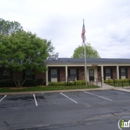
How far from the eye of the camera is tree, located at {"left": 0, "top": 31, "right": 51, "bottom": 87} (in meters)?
20.7

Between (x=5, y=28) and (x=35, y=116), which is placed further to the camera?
(x=5, y=28)

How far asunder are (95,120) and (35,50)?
15.5m

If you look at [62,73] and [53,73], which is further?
[62,73]

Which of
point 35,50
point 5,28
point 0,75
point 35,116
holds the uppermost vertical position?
point 5,28

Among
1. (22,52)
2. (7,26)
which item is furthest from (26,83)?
(7,26)

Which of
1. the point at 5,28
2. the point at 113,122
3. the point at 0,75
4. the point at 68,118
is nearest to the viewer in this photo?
the point at 113,122

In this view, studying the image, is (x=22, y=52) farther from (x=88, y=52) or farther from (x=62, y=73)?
(x=88, y=52)

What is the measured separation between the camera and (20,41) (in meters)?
21.3

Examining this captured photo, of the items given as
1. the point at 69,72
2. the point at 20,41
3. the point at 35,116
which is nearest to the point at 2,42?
the point at 20,41

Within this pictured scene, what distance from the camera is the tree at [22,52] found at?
20656mm

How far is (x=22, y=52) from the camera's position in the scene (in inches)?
828

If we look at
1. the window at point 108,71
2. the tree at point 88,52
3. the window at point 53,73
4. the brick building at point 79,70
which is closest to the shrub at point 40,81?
the brick building at point 79,70

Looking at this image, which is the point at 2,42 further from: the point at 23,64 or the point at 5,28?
the point at 5,28

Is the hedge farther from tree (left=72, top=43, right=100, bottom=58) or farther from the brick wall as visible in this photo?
tree (left=72, top=43, right=100, bottom=58)
